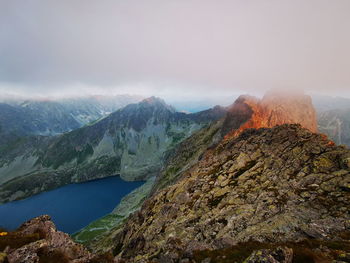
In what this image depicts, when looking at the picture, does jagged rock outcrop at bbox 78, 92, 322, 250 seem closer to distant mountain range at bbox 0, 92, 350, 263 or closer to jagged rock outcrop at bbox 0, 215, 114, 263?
distant mountain range at bbox 0, 92, 350, 263

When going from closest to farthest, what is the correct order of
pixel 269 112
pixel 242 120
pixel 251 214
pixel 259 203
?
pixel 251 214 < pixel 259 203 < pixel 242 120 < pixel 269 112

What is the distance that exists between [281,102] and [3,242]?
164 metres

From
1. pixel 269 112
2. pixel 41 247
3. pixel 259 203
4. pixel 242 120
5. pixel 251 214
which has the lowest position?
pixel 251 214

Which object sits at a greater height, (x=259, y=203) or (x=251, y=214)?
(x=259, y=203)

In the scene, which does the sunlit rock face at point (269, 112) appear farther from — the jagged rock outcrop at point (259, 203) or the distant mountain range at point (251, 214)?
the jagged rock outcrop at point (259, 203)

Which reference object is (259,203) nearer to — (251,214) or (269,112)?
(251,214)

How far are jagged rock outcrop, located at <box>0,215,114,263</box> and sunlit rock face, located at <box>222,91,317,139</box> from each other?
306 feet

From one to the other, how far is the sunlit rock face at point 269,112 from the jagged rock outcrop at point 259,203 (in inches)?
2089

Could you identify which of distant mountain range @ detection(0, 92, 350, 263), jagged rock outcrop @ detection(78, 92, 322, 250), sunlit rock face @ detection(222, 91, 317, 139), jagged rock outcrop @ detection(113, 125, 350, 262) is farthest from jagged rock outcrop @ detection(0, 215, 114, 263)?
sunlit rock face @ detection(222, 91, 317, 139)

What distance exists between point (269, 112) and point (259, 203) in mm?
113560

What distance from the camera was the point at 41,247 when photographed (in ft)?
66.4

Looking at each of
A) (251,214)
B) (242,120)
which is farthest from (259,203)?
(242,120)

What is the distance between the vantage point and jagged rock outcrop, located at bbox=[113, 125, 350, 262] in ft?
88.0

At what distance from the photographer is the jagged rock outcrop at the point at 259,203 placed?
26.8 m
